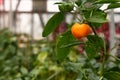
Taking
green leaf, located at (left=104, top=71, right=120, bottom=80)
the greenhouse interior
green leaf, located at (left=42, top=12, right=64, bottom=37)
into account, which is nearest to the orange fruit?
the greenhouse interior

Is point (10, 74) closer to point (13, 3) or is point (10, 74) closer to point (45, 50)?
point (45, 50)

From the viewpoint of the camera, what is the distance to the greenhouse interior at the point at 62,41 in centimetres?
135

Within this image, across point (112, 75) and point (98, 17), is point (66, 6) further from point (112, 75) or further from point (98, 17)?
point (112, 75)

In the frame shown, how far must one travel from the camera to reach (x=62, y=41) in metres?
1.50

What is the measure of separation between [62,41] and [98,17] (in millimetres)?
229

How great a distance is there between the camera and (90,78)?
5.15 ft

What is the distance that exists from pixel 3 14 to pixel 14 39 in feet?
4.55

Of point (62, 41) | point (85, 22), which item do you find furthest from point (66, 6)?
point (62, 41)

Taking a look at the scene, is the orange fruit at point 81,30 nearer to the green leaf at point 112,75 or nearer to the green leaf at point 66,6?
the green leaf at point 66,6

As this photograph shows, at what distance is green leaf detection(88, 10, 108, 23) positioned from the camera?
A: 1.30 metres

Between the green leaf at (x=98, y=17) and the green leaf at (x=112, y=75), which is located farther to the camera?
the green leaf at (x=112, y=75)

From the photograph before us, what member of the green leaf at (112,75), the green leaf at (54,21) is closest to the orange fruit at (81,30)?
the green leaf at (54,21)

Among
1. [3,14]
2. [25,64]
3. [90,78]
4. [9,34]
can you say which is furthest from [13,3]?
[90,78]

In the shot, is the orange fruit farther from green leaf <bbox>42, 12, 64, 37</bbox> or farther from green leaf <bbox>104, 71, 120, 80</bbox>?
green leaf <bbox>104, 71, 120, 80</bbox>
